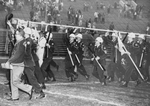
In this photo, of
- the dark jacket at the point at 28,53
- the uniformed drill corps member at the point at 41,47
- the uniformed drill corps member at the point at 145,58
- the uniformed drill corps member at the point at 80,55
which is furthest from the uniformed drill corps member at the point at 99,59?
the dark jacket at the point at 28,53

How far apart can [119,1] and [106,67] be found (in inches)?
62.3

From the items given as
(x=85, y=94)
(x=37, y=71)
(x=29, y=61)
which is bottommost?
(x=85, y=94)

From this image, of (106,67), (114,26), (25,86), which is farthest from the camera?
(114,26)

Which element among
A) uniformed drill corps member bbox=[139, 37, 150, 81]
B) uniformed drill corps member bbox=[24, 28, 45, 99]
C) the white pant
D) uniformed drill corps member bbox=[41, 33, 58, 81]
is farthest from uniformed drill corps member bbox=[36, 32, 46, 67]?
uniformed drill corps member bbox=[139, 37, 150, 81]

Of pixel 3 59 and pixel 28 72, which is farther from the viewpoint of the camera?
pixel 3 59

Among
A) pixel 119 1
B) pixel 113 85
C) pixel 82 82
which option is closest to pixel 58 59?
pixel 82 82

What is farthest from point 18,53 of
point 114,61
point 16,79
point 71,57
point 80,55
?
point 114,61

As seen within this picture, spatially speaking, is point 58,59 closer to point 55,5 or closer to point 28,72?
point 55,5

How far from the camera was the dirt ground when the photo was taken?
4.78 meters

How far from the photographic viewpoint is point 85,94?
Result: 5.24 metres

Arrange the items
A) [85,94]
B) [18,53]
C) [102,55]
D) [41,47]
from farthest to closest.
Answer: [102,55] → [41,47] → [85,94] → [18,53]

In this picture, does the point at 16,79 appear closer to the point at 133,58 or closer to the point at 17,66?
the point at 17,66

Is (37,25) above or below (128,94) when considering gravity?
above

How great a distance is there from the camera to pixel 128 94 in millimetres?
5457
